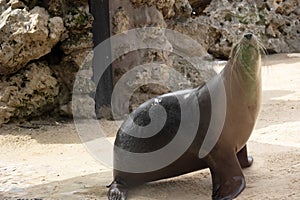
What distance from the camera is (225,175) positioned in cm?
295

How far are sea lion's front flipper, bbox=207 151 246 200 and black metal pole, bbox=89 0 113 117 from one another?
3.12 metres

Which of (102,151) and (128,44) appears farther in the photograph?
(128,44)

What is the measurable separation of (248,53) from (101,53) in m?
3.21

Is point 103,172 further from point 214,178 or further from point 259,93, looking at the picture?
point 259,93

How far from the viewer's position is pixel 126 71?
618 cm

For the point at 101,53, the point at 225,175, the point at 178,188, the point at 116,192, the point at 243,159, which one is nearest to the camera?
the point at 225,175

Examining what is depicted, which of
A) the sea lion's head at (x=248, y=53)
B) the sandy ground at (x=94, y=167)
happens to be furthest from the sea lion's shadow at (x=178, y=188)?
the sea lion's head at (x=248, y=53)

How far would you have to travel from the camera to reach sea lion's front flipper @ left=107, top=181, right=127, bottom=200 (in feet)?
10.00

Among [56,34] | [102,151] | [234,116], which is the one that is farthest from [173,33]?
[234,116]

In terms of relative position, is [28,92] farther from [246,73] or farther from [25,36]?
[246,73]

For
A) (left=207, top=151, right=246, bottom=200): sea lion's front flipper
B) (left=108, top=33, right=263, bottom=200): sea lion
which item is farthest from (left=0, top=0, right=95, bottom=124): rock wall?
(left=207, top=151, right=246, bottom=200): sea lion's front flipper

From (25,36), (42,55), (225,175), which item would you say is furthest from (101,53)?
(225,175)

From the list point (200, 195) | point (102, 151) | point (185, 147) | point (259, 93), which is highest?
point (259, 93)

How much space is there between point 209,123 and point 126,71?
3.27 metres
